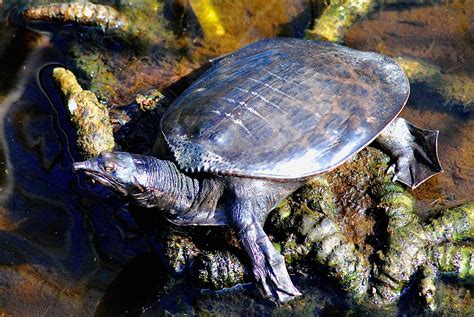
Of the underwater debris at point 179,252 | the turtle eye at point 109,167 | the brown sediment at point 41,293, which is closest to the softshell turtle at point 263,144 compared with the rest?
the turtle eye at point 109,167

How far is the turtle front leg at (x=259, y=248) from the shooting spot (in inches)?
159

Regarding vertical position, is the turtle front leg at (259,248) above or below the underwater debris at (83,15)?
below

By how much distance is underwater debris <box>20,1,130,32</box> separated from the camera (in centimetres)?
602

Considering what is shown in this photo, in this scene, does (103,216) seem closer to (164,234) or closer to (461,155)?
(164,234)

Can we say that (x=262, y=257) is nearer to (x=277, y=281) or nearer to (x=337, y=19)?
(x=277, y=281)

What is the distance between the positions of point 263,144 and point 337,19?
2447 mm

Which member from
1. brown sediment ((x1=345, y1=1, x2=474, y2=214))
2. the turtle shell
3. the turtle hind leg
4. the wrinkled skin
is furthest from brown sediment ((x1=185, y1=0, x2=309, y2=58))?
the wrinkled skin

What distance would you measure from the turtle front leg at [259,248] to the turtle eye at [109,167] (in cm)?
82

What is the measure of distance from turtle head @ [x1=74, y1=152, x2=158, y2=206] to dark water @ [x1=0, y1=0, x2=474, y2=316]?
23.1 inches

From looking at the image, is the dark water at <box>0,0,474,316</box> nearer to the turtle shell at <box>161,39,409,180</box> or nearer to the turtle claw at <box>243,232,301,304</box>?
the turtle claw at <box>243,232,301,304</box>

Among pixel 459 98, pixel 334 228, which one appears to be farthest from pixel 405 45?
pixel 334 228

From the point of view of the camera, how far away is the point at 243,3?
6.34m

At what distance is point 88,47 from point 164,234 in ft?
7.88

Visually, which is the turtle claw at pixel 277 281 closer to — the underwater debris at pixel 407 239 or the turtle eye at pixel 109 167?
the underwater debris at pixel 407 239
